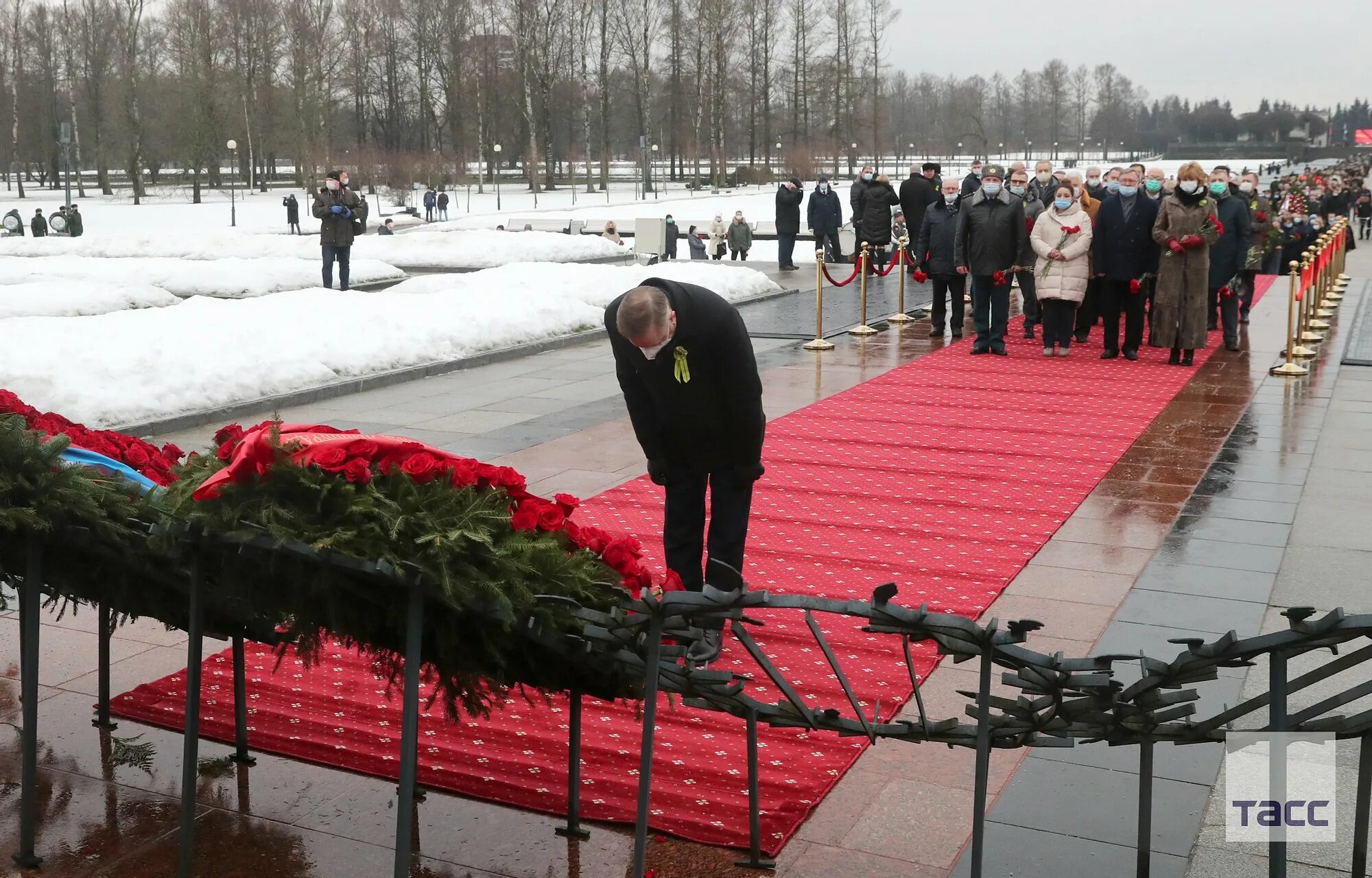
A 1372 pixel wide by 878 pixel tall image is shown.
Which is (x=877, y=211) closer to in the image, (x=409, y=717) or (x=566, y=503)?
(x=566, y=503)

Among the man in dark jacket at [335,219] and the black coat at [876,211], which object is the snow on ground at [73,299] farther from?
the black coat at [876,211]

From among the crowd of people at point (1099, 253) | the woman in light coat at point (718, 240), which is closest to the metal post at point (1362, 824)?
the crowd of people at point (1099, 253)

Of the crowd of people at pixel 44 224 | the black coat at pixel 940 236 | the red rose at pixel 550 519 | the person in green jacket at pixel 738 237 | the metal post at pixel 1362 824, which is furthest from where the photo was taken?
the crowd of people at pixel 44 224

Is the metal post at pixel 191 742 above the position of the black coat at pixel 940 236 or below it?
below

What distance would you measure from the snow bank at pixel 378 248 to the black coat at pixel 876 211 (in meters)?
12.2

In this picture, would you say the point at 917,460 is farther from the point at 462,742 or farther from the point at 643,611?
the point at 643,611

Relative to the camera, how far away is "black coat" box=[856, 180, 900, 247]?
2136 centimetres

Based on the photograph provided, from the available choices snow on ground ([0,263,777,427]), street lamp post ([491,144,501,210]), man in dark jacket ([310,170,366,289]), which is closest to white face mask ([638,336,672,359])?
snow on ground ([0,263,777,427])

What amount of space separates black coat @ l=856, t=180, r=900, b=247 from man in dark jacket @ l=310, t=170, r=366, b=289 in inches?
300

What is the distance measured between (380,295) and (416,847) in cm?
1274

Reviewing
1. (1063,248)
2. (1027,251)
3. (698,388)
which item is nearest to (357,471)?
(698,388)

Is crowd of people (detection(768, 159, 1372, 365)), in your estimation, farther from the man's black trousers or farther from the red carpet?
the man's black trousers

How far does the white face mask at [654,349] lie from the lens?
16.4 ft

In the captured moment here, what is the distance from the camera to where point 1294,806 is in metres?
4.29
